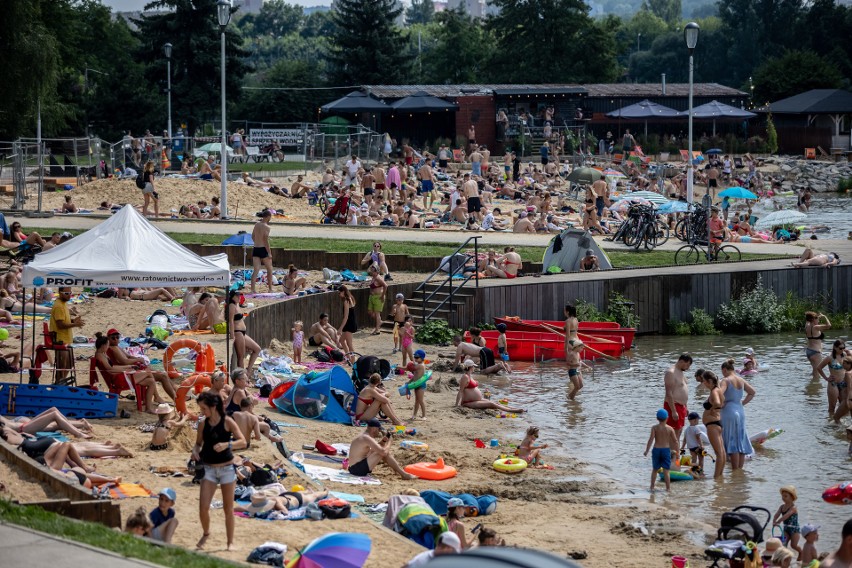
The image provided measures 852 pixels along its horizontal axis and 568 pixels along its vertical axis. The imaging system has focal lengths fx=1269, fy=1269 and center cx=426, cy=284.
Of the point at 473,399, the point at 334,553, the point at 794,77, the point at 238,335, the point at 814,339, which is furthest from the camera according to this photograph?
the point at 794,77

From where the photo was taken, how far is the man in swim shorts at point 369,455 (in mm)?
15406

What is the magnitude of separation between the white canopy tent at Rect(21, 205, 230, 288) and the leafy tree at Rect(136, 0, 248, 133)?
4710cm

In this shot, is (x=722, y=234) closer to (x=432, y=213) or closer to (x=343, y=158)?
(x=432, y=213)

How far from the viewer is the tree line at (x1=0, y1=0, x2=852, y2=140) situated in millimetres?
51625

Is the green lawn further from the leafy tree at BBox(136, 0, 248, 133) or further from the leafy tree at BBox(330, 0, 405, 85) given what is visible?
the leafy tree at BBox(330, 0, 405, 85)

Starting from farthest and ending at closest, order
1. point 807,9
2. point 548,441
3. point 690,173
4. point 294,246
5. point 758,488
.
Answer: point 807,9, point 690,173, point 294,246, point 548,441, point 758,488

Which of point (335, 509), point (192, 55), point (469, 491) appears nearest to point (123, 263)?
point (469, 491)

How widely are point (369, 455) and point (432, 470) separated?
2.99 feet

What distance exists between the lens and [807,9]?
102 meters

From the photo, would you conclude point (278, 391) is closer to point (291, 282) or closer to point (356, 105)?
point (291, 282)

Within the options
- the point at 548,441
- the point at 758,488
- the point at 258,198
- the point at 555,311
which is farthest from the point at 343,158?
the point at 758,488

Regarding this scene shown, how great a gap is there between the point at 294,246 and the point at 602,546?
18.4 meters

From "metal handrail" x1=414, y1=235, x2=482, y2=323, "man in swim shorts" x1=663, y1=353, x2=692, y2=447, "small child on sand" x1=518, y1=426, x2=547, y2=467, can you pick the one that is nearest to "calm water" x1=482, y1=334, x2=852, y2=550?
"man in swim shorts" x1=663, y1=353, x2=692, y2=447

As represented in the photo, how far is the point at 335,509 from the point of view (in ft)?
40.9
